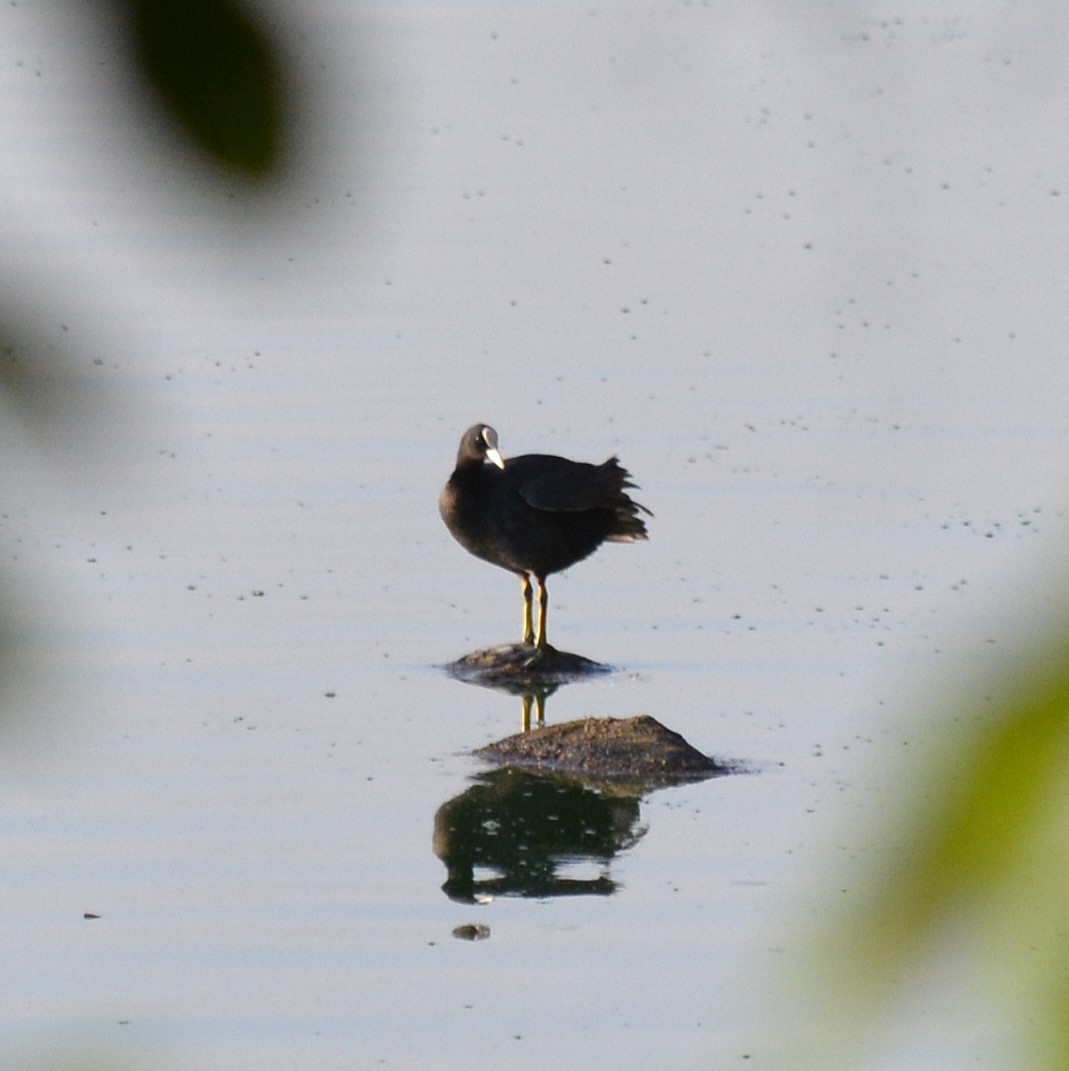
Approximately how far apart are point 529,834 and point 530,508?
2.38 m

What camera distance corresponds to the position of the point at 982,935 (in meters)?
0.78

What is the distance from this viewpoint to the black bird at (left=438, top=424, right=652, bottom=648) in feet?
31.0

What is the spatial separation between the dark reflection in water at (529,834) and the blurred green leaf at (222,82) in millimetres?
5983

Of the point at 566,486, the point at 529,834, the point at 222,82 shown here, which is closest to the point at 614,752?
the point at 529,834

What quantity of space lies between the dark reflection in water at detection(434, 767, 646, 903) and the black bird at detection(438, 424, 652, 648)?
1.72m

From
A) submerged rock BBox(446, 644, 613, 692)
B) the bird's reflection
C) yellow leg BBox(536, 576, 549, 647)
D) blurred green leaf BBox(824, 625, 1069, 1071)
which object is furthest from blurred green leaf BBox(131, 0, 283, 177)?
yellow leg BBox(536, 576, 549, 647)

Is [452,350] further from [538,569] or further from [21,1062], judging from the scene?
[21,1062]

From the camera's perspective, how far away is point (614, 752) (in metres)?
7.96

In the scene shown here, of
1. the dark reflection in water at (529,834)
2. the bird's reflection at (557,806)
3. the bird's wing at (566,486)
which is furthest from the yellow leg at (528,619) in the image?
the dark reflection in water at (529,834)

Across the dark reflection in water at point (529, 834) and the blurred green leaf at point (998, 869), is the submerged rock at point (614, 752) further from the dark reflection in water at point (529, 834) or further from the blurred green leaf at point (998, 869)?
the blurred green leaf at point (998, 869)

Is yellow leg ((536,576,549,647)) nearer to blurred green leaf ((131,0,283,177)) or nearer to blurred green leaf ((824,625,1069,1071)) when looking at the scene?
blurred green leaf ((131,0,283,177))

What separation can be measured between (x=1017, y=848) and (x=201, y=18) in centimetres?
47

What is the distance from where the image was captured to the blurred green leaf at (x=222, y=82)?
894 mm

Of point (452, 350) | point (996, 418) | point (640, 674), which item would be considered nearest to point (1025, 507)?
point (996, 418)
